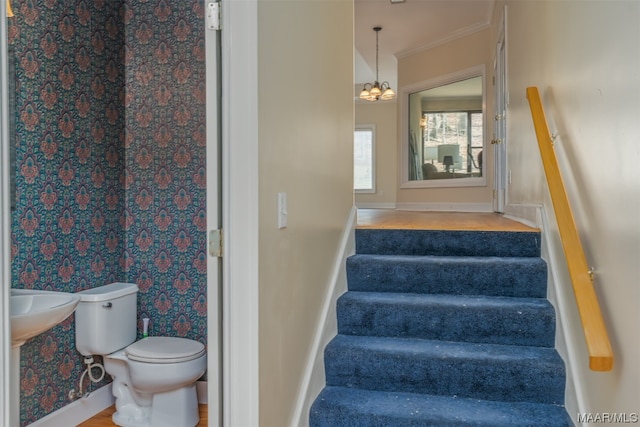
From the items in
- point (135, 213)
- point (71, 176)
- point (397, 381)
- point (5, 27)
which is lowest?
point (397, 381)

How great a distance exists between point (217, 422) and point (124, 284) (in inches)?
71.5

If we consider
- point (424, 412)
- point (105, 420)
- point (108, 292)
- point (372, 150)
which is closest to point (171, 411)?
point (105, 420)

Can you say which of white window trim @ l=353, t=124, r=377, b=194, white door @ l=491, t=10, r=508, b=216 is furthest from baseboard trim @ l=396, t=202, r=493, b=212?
white window trim @ l=353, t=124, r=377, b=194

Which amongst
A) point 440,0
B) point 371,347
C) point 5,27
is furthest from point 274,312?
point 440,0

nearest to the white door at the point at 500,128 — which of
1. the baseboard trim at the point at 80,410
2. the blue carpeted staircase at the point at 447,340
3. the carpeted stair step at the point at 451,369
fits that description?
the blue carpeted staircase at the point at 447,340

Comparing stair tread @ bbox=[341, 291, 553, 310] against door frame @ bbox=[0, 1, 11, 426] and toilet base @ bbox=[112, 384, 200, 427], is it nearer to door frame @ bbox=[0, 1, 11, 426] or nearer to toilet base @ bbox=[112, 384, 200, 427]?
toilet base @ bbox=[112, 384, 200, 427]

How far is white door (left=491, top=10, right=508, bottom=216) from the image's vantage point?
4.58 metres

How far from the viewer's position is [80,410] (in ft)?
9.05

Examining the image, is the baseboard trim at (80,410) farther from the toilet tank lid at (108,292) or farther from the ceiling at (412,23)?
the ceiling at (412,23)

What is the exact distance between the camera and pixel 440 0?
5.25 m

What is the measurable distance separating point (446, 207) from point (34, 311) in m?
5.62

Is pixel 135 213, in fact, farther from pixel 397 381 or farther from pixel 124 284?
pixel 397 381

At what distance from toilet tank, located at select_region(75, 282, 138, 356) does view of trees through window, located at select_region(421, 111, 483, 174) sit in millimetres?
4925

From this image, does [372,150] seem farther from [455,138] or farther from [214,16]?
[214,16]
